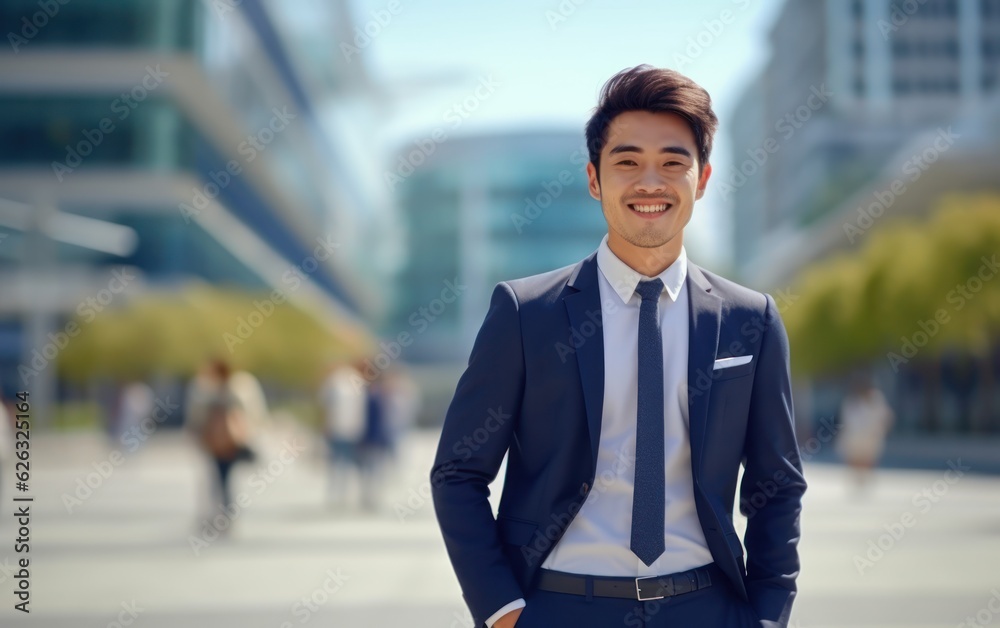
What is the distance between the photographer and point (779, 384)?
2441 mm

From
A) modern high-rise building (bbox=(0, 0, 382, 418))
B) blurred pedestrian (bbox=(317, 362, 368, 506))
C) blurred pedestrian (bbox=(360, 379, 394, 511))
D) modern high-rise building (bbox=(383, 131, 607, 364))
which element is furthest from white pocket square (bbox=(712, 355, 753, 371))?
modern high-rise building (bbox=(383, 131, 607, 364))

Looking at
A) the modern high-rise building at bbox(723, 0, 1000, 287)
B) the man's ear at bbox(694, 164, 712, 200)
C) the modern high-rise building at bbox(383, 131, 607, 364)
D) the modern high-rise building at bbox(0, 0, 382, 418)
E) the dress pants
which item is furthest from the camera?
the modern high-rise building at bbox(383, 131, 607, 364)

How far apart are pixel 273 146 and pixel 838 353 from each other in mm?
32152

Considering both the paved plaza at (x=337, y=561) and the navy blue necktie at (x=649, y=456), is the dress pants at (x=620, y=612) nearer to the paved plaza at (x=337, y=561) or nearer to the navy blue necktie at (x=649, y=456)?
the navy blue necktie at (x=649, y=456)

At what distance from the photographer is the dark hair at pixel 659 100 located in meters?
2.37

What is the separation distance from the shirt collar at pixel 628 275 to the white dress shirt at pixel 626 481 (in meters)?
0.02

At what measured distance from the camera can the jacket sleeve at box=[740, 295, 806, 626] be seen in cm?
238

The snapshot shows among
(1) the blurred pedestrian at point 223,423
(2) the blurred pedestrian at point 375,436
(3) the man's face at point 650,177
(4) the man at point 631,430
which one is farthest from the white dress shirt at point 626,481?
(2) the blurred pedestrian at point 375,436

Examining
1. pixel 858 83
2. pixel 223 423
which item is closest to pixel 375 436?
pixel 223 423

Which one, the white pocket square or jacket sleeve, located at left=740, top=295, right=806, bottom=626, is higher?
the white pocket square

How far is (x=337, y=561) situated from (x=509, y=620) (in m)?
7.69

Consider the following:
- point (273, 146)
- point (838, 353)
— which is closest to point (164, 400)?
point (273, 146)

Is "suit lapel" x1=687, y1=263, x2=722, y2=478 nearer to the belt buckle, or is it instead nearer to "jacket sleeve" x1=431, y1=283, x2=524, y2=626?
the belt buckle

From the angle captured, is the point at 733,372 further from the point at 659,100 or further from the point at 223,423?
the point at 223,423
